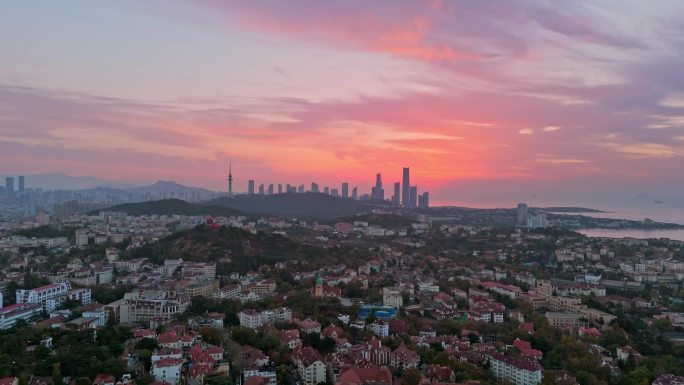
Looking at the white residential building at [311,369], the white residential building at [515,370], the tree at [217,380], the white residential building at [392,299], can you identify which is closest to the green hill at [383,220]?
the white residential building at [392,299]

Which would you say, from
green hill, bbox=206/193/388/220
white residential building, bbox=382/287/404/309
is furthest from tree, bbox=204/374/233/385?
green hill, bbox=206/193/388/220

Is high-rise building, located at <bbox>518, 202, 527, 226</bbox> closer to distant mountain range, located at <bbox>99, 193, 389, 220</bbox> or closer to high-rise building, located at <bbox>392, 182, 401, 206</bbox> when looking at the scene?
distant mountain range, located at <bbox>99, 193, 389, 220</bbox>

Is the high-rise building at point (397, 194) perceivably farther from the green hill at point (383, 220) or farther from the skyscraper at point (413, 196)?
the green hill at point (383, 220)

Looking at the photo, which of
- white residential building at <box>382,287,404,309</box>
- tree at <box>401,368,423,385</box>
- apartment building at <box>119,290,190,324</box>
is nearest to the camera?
tree at <box>401,368,423,385</box>

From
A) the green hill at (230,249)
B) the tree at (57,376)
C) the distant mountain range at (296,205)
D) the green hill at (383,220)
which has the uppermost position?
the distant mountain range at (296,205)

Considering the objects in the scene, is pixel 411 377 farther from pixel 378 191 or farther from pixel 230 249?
pixel 378 191

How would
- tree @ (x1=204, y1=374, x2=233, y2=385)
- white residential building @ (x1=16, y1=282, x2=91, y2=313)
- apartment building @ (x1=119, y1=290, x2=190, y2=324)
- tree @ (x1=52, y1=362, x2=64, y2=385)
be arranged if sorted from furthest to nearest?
white residential building @ (x1=16, y1=282, x2=91, y2=313)
apartment building @ (x1=119, y1=290, x2=190, y2=324)
tree @ (x1=204, y1=374, x2=233, y2=385)
tree @ (x1=52, y1=362, x2=64, y2=385)

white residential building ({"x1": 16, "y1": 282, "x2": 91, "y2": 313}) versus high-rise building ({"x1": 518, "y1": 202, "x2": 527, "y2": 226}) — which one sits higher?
high-rise building ({"x1": 518, "y1": 202, "x2": 527, "y2": 226})
